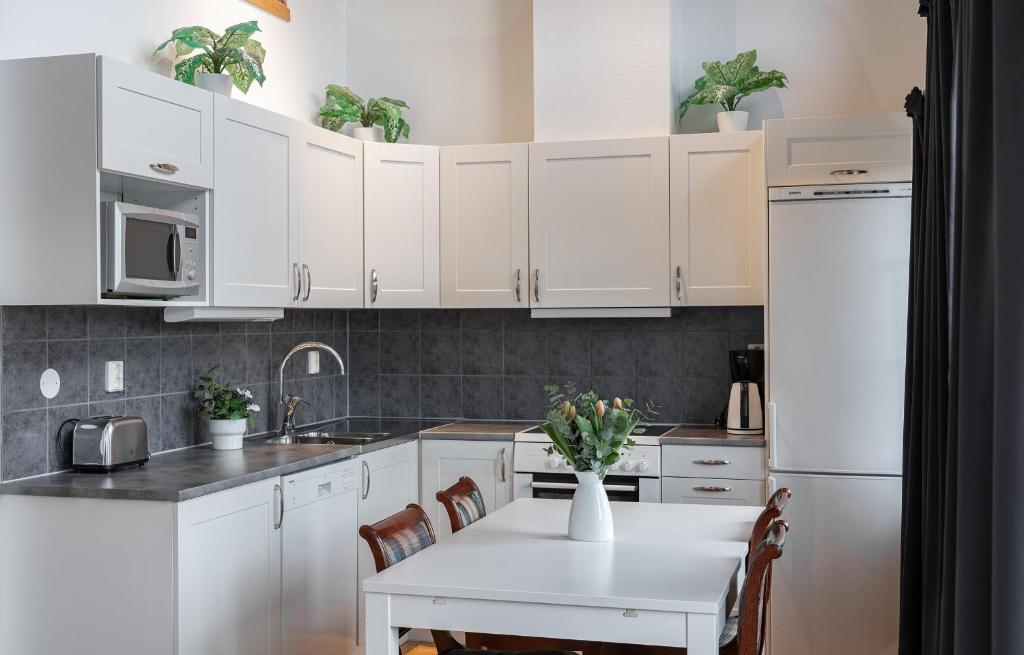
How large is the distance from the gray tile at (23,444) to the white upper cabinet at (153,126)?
33.1 inches

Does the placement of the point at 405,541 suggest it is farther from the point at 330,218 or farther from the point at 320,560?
the point at 330,218

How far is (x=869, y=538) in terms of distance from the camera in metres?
3.88

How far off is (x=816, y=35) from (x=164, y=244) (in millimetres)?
3103

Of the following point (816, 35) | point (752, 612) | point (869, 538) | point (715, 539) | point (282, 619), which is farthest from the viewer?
point (816, 35)

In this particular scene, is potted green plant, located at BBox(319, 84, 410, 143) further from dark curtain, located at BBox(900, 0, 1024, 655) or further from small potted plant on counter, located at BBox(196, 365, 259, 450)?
dark curtain, located at BBox(900, 0, 1024, 655)

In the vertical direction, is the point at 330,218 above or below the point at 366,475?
above

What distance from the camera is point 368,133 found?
4699mm

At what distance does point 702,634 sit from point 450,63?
3699mm

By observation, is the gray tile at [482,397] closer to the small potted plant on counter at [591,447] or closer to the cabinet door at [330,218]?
the cabinet door at [330,218]

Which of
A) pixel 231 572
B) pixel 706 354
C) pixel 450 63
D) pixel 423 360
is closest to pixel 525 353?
pixel 423 360

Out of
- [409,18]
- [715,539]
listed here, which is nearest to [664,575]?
[715,539]

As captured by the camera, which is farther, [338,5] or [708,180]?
[338,5]

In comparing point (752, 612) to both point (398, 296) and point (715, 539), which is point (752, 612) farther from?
point (398, 296)

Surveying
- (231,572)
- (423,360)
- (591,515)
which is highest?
(423,360)
